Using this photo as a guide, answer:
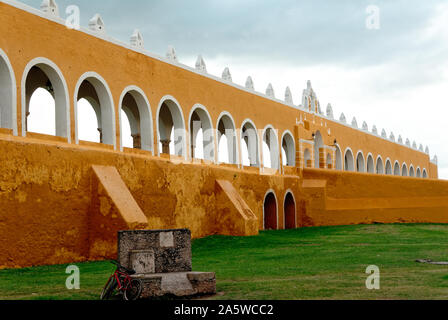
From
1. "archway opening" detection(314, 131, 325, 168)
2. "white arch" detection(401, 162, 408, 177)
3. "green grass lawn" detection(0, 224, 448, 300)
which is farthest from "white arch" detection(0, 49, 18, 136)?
"white arch" detection(401, 162, 408, 177)

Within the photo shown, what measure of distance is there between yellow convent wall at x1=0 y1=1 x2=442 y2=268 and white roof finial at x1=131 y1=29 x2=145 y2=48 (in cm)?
25

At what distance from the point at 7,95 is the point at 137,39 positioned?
5.06 m

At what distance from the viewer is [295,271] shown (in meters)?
8.95

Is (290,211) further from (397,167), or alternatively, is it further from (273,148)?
(397,167)

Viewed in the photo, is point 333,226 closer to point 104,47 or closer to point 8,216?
point 104,47

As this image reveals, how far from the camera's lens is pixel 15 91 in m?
11.3

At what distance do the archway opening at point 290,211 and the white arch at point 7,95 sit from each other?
1356cm

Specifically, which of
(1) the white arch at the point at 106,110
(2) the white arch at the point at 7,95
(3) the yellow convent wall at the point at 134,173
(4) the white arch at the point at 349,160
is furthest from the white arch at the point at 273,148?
(2) the white arch at the point at 7,95

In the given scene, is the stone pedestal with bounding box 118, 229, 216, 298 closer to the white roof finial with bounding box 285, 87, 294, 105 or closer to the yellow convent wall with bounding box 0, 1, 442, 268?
the yellow convent wall with bounding box 0, 1, 442, 268

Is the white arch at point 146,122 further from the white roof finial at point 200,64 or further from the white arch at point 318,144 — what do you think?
the white arch at point 318,144

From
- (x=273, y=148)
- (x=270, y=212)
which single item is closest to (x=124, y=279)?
(x=270, y=212)
